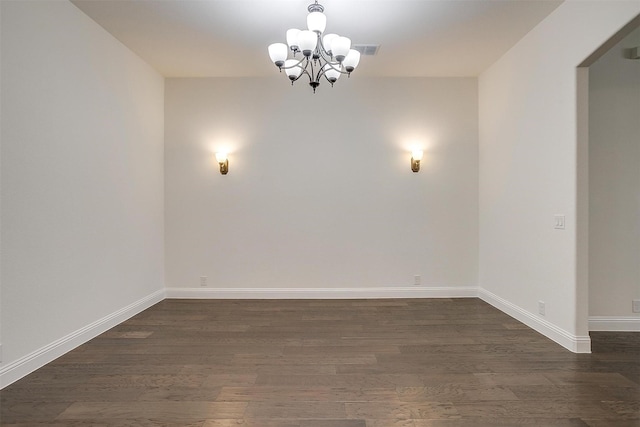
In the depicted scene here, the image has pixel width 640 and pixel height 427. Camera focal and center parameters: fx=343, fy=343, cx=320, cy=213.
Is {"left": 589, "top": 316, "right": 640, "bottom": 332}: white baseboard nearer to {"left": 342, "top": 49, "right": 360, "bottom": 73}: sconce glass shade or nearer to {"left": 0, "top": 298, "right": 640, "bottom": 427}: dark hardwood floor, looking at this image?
{"left": 0, "top": 298, "right": 640, "bottom": 427}: dark hardwood floor

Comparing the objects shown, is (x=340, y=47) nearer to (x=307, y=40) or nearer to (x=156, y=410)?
(x=307, y=40)

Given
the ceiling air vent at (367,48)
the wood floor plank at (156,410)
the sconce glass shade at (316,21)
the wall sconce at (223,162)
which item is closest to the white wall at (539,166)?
the ceiling air vent at (367,48)

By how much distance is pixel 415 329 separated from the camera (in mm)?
3498

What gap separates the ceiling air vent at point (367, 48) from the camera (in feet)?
12.4

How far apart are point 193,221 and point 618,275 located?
4.93 metres

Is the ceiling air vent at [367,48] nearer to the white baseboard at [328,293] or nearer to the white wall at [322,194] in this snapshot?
the white wall at [322,194]

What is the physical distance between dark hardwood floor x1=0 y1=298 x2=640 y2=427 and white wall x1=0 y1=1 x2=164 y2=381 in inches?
17.0

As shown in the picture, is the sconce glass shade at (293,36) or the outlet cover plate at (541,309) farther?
the outlet cover plate at (541,309)

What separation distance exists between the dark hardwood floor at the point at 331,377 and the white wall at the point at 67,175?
432mm

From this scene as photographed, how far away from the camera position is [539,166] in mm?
3414

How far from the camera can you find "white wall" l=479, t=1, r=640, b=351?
2.92 metres

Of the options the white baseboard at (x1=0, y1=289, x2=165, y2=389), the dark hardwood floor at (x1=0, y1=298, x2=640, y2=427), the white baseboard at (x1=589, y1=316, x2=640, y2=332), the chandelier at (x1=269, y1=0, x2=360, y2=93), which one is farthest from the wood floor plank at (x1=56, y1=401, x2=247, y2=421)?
the white baseboard at (x1=589, y1=316, x2=640, y2=332)

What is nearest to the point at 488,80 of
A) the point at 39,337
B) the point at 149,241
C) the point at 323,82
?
the point at 323,82

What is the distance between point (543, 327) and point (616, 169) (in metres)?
1.71
